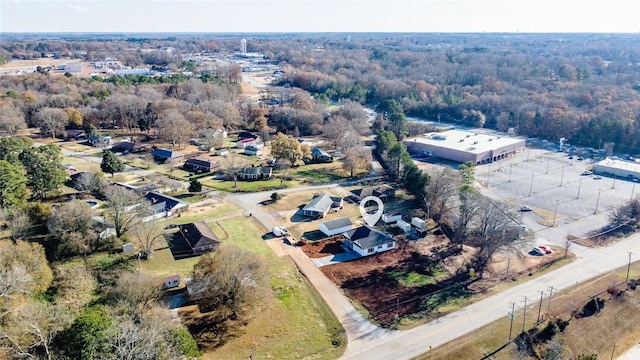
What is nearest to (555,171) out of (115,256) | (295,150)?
(295,150)

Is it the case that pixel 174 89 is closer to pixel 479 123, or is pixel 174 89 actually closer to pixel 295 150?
pixel 295 150

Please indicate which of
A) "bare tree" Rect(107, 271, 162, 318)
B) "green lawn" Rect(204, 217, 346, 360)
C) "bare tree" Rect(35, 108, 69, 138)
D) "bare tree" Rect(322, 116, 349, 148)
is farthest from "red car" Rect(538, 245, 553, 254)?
"bare tree" Rect(35, 108, 69, 138)

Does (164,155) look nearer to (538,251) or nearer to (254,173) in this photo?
(254,173)

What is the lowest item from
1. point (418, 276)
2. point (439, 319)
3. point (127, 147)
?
point (439, 319)

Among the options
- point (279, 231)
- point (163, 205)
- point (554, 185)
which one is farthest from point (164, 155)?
point (554, 185)

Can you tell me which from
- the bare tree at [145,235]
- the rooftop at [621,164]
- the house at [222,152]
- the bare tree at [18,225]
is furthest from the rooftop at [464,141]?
the bare tree at [18,225]

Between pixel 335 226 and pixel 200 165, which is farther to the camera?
pixel 200 165
